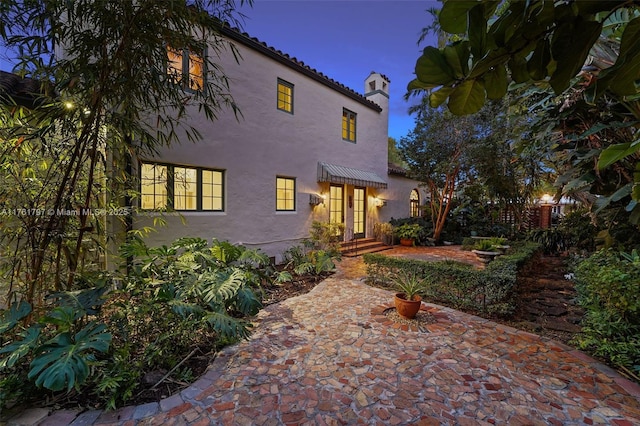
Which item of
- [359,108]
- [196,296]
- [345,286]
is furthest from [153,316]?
[359,108]

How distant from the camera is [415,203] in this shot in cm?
1731

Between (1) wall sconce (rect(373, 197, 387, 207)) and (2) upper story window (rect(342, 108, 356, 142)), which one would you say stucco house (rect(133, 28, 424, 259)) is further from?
(1) wall sconce (rect(373, 197, 387, 207))

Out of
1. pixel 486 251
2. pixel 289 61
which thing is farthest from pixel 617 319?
pixel 289 61

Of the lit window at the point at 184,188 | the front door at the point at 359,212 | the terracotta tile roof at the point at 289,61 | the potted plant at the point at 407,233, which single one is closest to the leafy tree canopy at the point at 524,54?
the terracotta tile roof at the point at 289,61

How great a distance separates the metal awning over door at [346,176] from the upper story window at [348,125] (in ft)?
4.67

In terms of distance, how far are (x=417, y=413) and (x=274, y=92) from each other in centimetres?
877

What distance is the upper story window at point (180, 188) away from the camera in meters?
6.53

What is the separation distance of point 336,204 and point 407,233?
4.02 m

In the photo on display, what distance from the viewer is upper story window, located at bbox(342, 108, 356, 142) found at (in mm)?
11680

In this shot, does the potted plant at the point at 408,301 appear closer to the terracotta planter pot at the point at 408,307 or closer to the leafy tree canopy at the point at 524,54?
the terracotta planter pot at the point at 408,307

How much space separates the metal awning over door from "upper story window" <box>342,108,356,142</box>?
56.0 inches

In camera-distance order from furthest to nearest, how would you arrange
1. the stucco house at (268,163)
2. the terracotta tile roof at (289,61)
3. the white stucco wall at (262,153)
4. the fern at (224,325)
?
the terracotta tile roof at (289,61), the white stucco wall at (262,153), the stucco house at (268,163), the fern at (224,325)

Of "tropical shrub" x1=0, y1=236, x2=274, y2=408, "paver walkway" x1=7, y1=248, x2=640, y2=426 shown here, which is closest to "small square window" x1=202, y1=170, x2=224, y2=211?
"tropical shrub" x1=0, y1=236, x2=274, y2=408

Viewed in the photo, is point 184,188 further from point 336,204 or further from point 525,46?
point 525,46
